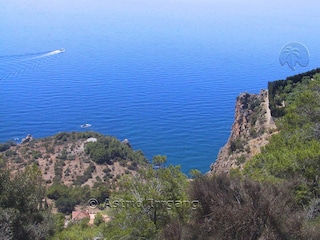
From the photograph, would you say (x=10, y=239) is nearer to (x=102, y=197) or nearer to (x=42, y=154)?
(x=102, y=197)

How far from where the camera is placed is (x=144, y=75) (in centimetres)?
6203

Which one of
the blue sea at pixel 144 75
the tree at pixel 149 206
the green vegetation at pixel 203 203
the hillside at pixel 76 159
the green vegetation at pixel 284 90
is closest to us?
the green vegetation at pixel 203 203

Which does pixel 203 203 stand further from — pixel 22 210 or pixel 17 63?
pixel 17 63

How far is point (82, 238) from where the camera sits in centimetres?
764

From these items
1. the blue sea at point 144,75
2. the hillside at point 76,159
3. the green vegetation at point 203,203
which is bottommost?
the green vegetation at point 203,203

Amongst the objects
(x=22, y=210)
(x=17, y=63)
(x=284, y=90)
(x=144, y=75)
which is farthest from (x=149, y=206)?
(x=144, y=75)

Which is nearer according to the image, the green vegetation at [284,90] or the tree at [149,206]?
the tree at [149,206]

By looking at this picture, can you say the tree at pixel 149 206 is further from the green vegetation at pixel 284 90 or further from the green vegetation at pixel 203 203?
the green vegetation at pixel 284 90

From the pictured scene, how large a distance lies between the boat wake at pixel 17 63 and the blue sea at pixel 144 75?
0.46 ft

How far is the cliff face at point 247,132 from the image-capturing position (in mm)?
17219

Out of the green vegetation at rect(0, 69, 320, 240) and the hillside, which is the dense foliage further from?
the hillside

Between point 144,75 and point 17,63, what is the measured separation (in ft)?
60.4

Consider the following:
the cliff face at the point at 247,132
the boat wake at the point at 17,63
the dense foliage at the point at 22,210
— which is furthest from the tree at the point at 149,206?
the boat wake at the point at 17,63

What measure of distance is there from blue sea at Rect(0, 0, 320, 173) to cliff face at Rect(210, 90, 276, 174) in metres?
11.7
